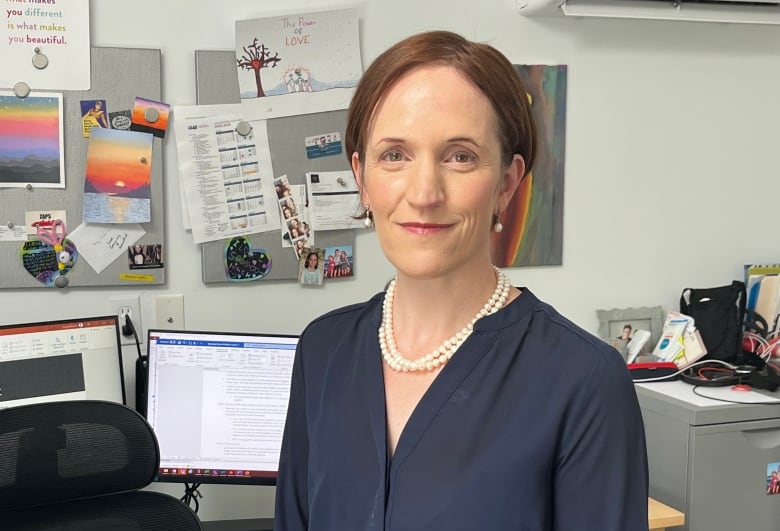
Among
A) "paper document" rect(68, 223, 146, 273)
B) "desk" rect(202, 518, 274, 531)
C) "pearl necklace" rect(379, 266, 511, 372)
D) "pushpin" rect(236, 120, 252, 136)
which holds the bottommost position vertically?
"desk" rect(202, 518, 274, 531)

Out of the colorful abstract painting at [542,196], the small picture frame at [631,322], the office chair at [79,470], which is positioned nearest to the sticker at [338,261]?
the colorful abstract painting at [542,196]

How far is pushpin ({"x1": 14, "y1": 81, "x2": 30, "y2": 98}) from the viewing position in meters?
1.85

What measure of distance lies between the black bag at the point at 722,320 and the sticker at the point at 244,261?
129 centimetres

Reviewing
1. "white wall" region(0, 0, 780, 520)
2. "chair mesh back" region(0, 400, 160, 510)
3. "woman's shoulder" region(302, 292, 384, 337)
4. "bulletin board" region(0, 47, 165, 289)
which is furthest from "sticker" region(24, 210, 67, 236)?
"woman's shoulder" region(302, 292, 384, 337)

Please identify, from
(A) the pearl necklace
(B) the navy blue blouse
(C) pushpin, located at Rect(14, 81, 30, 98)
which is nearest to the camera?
(B) the navy blue blouse

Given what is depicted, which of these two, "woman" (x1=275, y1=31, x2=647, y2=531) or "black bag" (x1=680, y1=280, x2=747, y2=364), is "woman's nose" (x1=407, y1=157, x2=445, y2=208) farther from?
"black bag" (x1=680, y1=280, x2=747, y2=364)

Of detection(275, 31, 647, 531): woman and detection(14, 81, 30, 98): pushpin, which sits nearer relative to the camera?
detection(275, 31, 647, 531): woman

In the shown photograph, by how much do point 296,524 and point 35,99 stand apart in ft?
4.38

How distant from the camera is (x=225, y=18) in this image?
6.55 feet

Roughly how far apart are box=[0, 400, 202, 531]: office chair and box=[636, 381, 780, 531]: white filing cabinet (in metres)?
1.34

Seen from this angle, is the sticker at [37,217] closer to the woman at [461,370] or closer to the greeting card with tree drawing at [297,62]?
the greeting card with tree drawing at [297,62]

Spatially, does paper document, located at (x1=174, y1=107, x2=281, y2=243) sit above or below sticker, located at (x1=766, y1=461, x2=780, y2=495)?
above

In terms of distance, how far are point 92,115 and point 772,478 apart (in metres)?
1.99

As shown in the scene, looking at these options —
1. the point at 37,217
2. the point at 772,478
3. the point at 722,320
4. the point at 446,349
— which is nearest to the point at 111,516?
the point at 446,349
